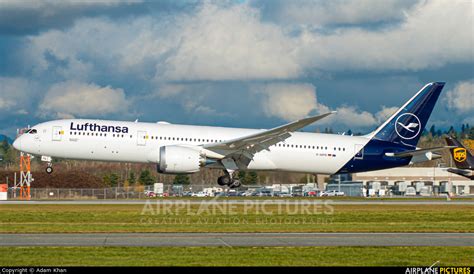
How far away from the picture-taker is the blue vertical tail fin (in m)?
53.9

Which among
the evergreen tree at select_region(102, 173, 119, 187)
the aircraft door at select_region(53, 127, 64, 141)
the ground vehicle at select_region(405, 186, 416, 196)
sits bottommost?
the ground vehicle at select_region(405, 186, 416, 196)

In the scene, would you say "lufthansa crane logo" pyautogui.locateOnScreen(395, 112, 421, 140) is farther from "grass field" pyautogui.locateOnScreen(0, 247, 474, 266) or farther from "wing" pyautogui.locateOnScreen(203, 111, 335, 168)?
"grass field" pyautogui.locateOnScreen(0, 247, 474, 266)

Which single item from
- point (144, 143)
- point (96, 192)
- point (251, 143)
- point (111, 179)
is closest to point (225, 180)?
point (251, 143)

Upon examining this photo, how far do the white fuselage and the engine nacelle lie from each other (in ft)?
4.67

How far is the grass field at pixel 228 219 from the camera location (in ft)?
96.7

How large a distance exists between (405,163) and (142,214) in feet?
Answer: 80.4

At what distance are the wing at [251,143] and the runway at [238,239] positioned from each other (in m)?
19.2

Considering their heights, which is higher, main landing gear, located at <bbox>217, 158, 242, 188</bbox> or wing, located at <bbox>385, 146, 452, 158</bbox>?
A: wing, located at <bbox>385, 146, 452, 158</bbox>

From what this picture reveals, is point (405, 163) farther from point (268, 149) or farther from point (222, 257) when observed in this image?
point (222, 257)

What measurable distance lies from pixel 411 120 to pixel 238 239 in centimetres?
3287

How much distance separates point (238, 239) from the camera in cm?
2494

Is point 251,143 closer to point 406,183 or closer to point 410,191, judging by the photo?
point 410,191

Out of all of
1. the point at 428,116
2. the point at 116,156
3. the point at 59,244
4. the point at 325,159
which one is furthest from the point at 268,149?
the point at 59,244

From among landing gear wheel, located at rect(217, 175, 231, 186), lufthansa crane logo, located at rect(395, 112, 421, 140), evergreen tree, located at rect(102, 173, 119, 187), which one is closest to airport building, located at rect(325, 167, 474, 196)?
evergreen tree, located at rect(102, 173, 119, 187)
